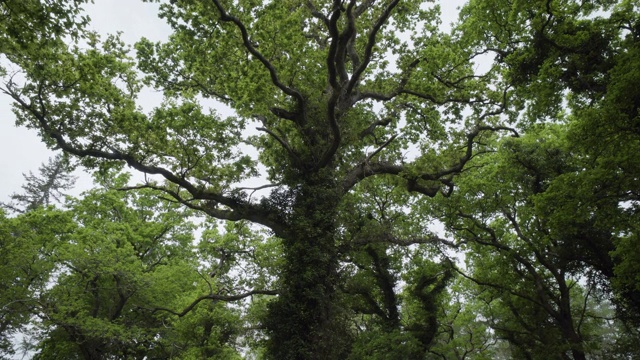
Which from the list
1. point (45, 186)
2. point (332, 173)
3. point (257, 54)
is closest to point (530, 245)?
point (332, 173)

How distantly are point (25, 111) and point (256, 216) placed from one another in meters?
6.36

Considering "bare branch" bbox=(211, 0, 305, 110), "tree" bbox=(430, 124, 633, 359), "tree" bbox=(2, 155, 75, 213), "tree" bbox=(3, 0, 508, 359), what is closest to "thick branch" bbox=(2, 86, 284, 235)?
"tree" bbox=(3, 0, 508, 359)

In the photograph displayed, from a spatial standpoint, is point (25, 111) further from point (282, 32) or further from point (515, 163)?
point (515, 163)

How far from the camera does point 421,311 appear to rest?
50.3 feet

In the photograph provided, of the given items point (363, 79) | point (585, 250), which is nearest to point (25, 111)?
point (363, 79)

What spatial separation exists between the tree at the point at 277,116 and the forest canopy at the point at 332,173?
2.4 inches

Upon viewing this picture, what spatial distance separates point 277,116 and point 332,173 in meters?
2.80

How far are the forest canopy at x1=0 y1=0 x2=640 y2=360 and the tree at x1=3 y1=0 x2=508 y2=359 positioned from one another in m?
0.06

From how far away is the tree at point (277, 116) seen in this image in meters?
8.38

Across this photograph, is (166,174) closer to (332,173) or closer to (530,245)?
(332,173)

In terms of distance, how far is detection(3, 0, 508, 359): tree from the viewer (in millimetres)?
8383

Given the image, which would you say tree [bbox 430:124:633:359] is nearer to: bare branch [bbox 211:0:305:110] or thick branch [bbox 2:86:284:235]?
bare branch [bbox 211:0:305:110]

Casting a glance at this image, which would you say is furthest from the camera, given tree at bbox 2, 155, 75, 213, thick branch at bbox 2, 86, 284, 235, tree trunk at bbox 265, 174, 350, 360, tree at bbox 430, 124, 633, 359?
tree at bbox 2, 155, 75, 213

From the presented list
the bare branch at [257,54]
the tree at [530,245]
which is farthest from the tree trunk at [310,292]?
the tree at [530,245]
